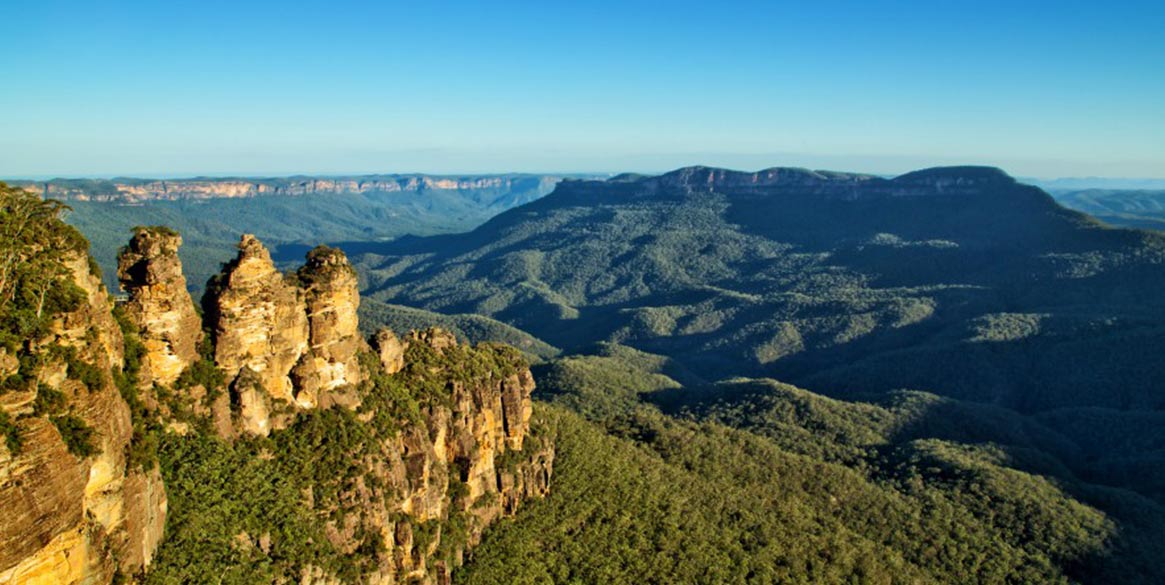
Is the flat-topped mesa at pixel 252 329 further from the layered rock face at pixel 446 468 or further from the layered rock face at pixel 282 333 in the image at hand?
the layered rock face at pixel 446 468

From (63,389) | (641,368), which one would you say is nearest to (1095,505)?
(641,368)

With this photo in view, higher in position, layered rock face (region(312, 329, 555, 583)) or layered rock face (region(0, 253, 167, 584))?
layered rock face (region(0, 253, 167, 584))

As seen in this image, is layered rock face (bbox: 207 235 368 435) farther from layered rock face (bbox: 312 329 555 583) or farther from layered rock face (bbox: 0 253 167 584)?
layered rock face (bbox: 0 253 167 584)

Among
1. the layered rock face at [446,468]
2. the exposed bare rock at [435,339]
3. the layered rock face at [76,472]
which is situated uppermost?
the layered rock face at [76,472]

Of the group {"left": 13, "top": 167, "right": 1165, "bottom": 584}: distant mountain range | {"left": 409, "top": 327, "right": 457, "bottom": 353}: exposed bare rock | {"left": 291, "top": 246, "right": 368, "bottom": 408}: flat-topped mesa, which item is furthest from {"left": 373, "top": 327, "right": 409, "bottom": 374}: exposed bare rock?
{"left": 409, "top": 327, "right": 457, "bottom": 353}: exposed bare rock

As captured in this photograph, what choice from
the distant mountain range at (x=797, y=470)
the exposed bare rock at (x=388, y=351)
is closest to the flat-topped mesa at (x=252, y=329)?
the distant mountain range at (x=797, y=470)
